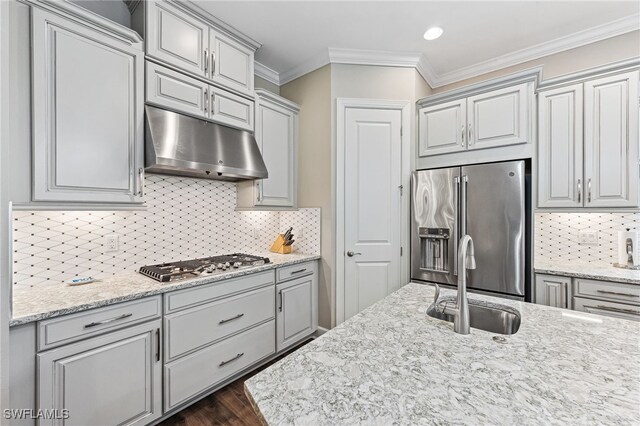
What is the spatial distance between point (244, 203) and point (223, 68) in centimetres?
118

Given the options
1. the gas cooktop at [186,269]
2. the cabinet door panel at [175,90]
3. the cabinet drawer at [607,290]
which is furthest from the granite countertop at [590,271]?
the cabinet door panel at [175,90]

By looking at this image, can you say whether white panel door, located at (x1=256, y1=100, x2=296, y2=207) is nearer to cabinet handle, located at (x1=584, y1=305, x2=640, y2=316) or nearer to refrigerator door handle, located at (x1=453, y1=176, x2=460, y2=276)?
refrigerator door handle, located at (x1=453, y1=176, x2=460, y2=276)

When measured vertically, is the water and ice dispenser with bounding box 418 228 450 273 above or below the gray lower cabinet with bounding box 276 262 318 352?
above

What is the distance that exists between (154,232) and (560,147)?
130 inches

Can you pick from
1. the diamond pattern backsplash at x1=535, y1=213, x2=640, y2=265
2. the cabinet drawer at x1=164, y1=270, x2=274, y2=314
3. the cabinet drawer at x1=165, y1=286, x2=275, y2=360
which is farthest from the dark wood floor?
the diamond pattern backsplash at x1=535, y1=213, x2=640, y2=265

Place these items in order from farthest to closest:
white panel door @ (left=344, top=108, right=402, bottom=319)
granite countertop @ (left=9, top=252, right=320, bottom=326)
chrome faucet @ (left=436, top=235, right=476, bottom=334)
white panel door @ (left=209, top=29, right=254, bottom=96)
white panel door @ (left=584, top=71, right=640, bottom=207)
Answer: white panel door @ (left=344, top=108, right=402, bottom=319), white panel door @ (left=209, top=29, right=254, bottom=96), white panel door @ (left=584, top=71, right=640, bottom=207), granite countertop @ (left=9, top=252, right=320, bottom=326), chrome faucet @ (left=436, top=235, right=476, bottom=334)

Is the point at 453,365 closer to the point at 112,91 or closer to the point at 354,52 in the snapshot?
the point at 112,91

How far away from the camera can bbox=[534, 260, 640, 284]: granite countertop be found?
1.94 meters

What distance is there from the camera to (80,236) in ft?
6.09

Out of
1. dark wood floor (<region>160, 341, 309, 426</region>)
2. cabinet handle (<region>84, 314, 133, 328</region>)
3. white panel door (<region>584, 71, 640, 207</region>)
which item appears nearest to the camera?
cabinet handle (<region>84, 314, 133, 328</region>)

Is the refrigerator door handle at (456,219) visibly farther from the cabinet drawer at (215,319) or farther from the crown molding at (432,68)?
the cabinet drawer at (215,319)

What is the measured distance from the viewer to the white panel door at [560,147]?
7.25 ft

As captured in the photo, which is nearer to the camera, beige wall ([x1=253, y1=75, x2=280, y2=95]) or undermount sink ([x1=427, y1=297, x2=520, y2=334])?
undermount sink ([x1=427, y1=297, x2=520, y2=334])

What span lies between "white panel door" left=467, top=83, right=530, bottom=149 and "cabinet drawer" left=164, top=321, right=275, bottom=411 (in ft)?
8.09
